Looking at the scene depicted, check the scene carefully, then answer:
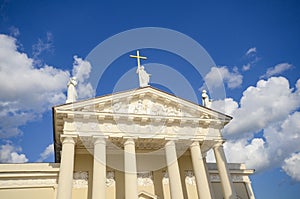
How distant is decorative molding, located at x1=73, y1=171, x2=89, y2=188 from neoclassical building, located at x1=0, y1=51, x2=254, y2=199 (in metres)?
0.06

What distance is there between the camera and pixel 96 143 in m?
14.6

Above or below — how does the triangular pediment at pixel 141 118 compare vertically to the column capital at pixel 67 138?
above

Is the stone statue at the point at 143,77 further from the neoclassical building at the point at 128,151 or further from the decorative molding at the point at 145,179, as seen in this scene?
the decorative molding at the point at 145,179

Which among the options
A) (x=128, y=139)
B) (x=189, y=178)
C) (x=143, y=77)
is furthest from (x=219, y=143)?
(x=143, y=77)

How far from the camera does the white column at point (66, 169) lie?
41.3 ft

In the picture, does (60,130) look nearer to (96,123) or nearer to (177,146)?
(96,123)

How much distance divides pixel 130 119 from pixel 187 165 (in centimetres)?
619

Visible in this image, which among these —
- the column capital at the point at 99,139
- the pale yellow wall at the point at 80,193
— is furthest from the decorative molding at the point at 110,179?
the column capital at the point at 99,139

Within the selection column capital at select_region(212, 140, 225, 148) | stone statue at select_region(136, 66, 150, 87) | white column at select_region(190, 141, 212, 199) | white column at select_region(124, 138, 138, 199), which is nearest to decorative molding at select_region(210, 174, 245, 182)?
column capital at select_region(212, 140, 225, 148)

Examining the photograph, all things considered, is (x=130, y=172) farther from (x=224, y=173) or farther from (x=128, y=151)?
(x=224, y=173)

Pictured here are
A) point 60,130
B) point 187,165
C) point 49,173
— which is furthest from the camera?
point 187,165

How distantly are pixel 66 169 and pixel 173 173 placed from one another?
587 cm

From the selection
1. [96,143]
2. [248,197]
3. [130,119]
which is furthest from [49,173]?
[248,197]

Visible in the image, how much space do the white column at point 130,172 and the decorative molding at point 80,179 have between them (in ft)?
10.6
